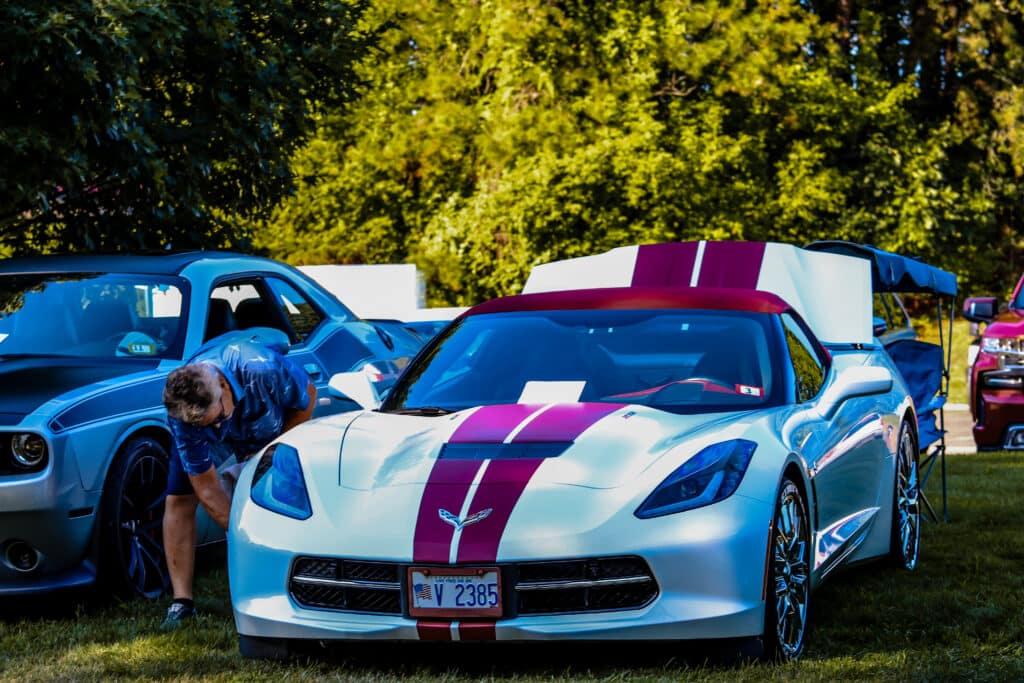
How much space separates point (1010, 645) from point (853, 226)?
103ft

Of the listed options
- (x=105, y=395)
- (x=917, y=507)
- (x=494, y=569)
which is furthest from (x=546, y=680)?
(x=917, y=507)

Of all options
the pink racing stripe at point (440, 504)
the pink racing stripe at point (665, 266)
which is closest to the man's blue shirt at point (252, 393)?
the pink racing stripe at point (440, 504)

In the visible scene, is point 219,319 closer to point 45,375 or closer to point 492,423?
point 45,375

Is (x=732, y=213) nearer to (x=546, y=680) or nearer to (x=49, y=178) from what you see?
(x=49, y=178)

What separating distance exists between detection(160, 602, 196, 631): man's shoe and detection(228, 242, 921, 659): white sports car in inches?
40.2

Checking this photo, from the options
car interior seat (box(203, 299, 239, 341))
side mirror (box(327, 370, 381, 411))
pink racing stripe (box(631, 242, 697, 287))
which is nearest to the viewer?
side mirror (box(327, 370, 381, 411))

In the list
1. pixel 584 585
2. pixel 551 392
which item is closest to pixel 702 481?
pixel 584 585

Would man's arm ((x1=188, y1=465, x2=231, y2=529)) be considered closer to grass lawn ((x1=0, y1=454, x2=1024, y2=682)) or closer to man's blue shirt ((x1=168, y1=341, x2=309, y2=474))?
man's blue shirt ((x1=168, y1=341, x2=309, y2=474))

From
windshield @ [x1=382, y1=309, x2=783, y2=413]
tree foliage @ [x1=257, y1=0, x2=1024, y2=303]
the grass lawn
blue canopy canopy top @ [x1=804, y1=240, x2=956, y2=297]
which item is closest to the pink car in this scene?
blue canopy canopy top @ [x1=804, y1=240, x2=956, y2=297]

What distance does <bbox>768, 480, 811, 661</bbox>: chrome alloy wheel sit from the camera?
5.25 meters

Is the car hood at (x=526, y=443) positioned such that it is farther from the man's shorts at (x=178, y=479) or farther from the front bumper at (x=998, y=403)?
the front bumper at (x=998, y=403)

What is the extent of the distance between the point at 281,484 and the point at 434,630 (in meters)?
0.89

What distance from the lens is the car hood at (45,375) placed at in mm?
6586

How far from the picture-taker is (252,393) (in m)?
6.77
